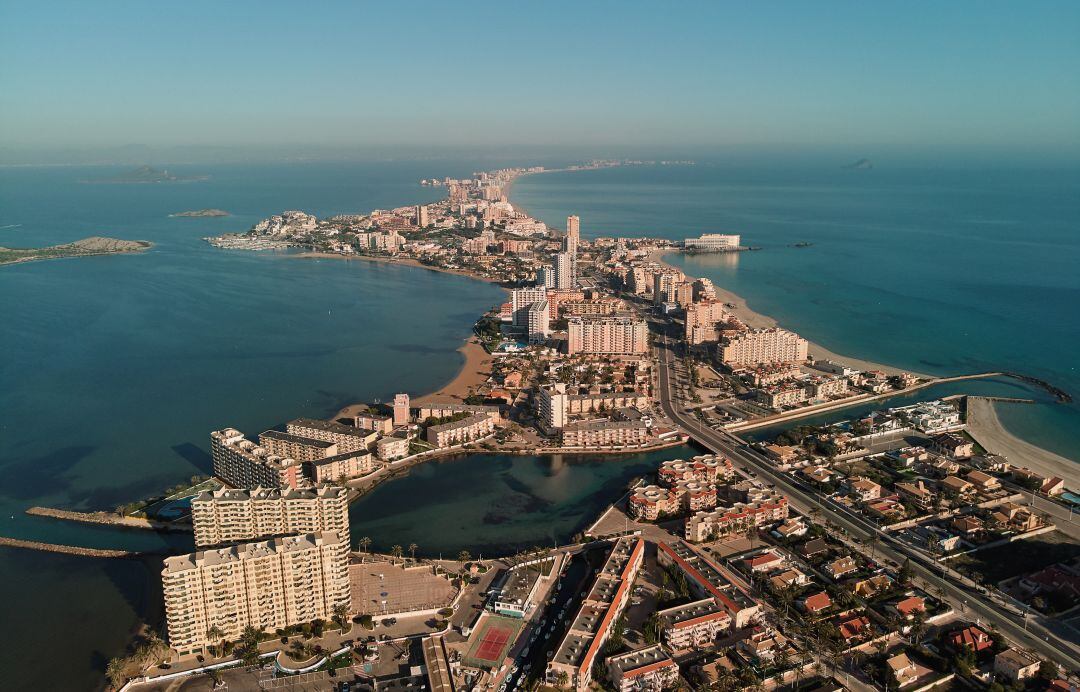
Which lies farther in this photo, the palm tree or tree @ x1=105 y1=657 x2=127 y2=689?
the palm tree

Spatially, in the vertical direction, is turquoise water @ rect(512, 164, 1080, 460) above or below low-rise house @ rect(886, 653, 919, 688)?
above

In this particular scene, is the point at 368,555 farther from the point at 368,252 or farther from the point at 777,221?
the point at 777,221

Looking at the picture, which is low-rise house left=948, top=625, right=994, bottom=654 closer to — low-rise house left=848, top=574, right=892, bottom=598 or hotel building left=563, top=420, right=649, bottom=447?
low-rise house left=848, top=574, right=892, bottom=598

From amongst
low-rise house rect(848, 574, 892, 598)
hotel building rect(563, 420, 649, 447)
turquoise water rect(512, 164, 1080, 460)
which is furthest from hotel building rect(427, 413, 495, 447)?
turquoise water rect(512, 164, 1080, 460)

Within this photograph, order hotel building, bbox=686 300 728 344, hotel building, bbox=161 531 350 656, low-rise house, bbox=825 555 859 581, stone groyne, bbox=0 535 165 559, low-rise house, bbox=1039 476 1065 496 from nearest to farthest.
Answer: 1. hotel building, bbox=161 531 350 656
2. low-rise house, bbox=825 555 859 581
3. stone groyne, bbox=0 535 165 559
4. low-rise house, bbox=1039 476 1065 496
5. hotel building, bbox=686 300 728 344

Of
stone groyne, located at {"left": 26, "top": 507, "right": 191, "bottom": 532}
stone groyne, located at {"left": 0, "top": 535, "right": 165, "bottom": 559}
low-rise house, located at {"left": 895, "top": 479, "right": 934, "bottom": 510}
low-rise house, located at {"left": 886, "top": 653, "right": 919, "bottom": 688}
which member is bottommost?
low-rise house, located at {"left": 886, "top": 653, "right": 919, "bottom": 688}

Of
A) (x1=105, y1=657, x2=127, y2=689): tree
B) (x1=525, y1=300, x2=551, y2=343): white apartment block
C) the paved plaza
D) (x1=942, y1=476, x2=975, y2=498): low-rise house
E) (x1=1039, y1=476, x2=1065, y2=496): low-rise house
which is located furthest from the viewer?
(x1=525, y1=300, x2=551, y2=343): white apartment block

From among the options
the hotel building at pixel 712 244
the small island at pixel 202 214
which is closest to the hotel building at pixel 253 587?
the hotel building at pixel 712 244
